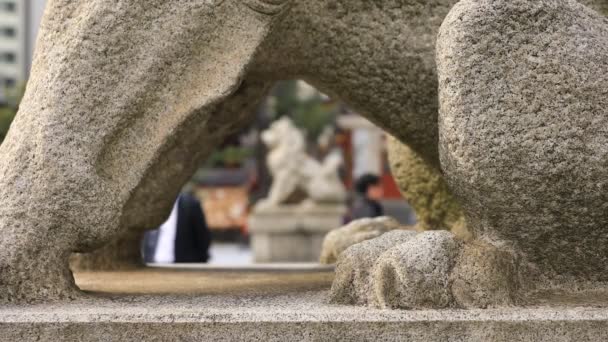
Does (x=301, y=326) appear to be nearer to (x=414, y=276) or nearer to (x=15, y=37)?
(x=414, y=276)

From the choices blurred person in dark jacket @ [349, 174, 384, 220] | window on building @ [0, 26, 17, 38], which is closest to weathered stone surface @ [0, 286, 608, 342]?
blurred person in dark jacket @ [349, 174, 384, 220]

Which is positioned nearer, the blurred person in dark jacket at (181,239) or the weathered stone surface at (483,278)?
the weathered stone surface at (483,278)

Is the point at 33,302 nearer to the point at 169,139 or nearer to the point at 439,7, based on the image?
the point at 169,139

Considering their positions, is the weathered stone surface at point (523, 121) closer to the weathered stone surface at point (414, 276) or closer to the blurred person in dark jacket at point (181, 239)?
the weathered stone surface at point (414, 276)

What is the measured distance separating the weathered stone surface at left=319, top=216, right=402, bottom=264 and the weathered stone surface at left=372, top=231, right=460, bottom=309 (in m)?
1.21

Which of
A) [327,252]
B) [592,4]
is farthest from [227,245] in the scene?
[592,4]

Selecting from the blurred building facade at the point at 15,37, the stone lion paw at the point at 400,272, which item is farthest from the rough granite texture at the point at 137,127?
the blurred building facade at the point at 15,37

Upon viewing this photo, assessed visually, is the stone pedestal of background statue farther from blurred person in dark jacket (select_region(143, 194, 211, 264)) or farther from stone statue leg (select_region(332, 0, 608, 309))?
stone statue leg (select_region(332, 0, 608, 309))

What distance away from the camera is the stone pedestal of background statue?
37.6 feet

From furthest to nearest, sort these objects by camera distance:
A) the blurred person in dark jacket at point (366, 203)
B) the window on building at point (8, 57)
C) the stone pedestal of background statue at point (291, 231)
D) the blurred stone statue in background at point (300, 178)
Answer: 1. the window on building at point (8, 57)
2. the blurred stone statue in background at point (300, 178)
3. the stone pedestal of background statue at point (291, 231)
4. the blurred person in dark jacket at point (366, 203)

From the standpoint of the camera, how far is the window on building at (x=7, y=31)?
2433 centimetres

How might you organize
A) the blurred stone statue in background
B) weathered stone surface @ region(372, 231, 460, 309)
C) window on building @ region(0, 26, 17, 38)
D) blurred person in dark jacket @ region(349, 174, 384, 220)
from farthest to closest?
window on building @ region(0, 26, 17, 38)
the blurred stone statue in background
blurred person in dark jacket @ region(349, 174, 384, 220)
weathered stone surface @ region(372, 231, 460, 309)

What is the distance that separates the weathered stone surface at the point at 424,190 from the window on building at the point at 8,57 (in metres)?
23.3

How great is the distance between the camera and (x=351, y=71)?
7.95 ft
